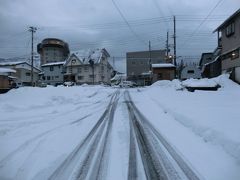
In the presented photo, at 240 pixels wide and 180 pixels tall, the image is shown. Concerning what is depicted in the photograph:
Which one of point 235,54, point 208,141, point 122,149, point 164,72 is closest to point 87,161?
point 122,149

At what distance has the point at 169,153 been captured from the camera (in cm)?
730

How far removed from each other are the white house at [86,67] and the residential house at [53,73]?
3086mm

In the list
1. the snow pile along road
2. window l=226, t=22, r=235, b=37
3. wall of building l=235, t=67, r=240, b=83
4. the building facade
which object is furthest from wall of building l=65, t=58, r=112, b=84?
the snow pile along road

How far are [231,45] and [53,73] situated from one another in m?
61.1

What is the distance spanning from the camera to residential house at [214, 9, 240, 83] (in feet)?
102

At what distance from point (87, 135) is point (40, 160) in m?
3.08

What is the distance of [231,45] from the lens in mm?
33906

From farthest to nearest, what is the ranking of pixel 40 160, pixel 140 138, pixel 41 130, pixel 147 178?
pixel 41 130, pixel 140 138, pixel 40 160, pixel 147 178

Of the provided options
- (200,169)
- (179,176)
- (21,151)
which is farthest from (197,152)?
(21,151)

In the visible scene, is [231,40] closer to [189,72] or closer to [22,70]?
[189,72]

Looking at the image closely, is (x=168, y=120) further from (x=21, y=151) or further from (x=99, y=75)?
(x=99, y=75)

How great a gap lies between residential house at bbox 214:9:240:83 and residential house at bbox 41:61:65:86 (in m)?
55.0

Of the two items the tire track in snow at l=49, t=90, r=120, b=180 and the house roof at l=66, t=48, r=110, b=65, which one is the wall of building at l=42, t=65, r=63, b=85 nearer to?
the house roof at l=66, t=48, r=110, b=65

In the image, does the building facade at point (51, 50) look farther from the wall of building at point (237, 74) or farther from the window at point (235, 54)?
the wall of building at point (237, 74)
